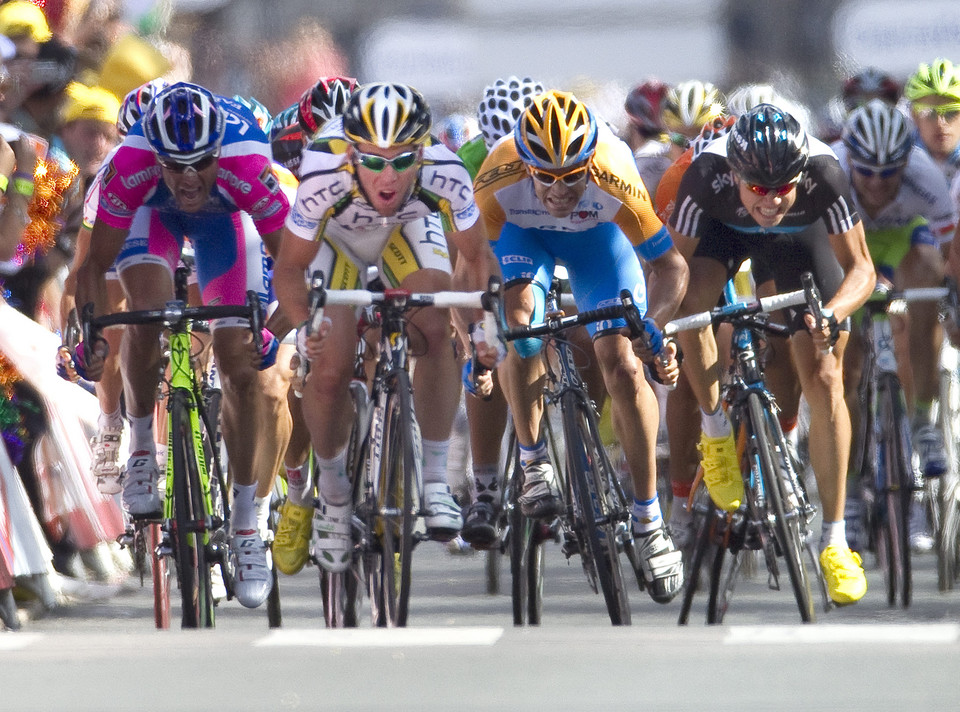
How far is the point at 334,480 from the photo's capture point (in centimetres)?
655

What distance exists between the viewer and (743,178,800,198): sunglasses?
6.61 metres

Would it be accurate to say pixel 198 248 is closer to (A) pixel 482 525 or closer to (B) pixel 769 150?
(A) pixel 482 525

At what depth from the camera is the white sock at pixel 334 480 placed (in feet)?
21.5

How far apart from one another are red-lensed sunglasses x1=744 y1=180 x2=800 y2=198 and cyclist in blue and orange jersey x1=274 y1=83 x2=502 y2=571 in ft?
3.60

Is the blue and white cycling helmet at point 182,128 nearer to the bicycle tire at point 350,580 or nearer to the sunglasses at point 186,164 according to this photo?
the sunglasses at point 186,164

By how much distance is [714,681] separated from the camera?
3754 mm

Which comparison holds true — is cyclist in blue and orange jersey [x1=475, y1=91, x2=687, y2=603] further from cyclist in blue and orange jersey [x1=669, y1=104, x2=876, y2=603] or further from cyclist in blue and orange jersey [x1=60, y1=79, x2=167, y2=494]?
cyclist in blue and orange jersey [x1=60, y1=79, x2=167, y2=494]

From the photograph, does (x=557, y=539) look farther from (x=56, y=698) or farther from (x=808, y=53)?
(x=808, y=53)

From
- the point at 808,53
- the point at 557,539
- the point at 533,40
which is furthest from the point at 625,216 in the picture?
the point at 808,53

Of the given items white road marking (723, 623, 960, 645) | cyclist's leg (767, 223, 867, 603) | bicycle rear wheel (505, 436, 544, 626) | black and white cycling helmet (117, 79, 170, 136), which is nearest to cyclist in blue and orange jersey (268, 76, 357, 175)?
black and white cycling helmet (117, 79, 170, 136)

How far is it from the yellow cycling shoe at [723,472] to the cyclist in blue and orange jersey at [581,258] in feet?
0.81

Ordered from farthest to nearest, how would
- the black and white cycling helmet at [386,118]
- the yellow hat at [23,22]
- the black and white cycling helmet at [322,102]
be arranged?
the yellow hat at [23,22], the black and white cycling helmet at [322,102], the black and white cycling helmet at [386,118]

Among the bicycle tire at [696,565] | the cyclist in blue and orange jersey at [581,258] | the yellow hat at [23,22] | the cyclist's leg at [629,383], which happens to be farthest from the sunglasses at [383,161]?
the yellow hat at [23,22]

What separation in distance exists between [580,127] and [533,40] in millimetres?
10032
